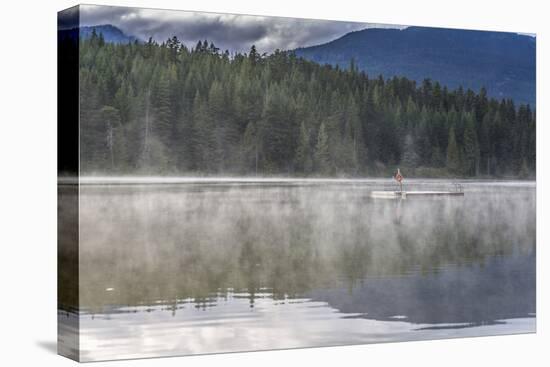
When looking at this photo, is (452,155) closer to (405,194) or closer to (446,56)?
(405,194)

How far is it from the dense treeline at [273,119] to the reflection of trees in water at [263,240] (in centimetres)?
42

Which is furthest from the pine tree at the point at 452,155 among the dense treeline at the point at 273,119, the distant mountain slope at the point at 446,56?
the distant mountain slope at the point at 446,56

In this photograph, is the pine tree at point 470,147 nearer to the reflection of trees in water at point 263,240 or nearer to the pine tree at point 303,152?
the reflection of trees in water at point 263,240

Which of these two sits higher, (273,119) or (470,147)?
(273,119)

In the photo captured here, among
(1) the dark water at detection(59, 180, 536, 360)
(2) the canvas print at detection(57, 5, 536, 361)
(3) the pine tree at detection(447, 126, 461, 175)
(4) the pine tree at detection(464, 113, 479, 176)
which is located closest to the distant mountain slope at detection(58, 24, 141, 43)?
(2) the canvas print at detection(57, 5, 536, 361)

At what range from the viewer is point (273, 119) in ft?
54.0

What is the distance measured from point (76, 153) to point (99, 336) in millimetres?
2261

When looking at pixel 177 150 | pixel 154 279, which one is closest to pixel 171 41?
pixel 177 150

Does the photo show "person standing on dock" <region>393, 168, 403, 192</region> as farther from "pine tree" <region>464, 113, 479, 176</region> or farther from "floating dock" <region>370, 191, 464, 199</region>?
"pine tree" <region>464, 113, 479, 176</region>

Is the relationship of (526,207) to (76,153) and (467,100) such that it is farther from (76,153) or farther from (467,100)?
(76,153)

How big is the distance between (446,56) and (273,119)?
3.10m

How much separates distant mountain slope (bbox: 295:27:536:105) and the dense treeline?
0.17 m

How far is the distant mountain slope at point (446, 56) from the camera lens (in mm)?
17234

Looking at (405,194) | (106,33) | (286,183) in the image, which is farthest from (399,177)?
(106,33)
